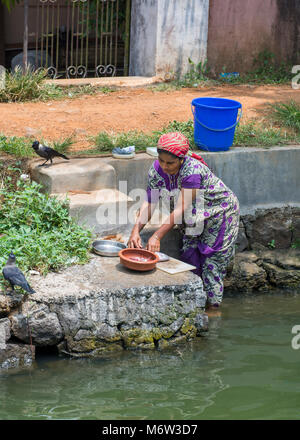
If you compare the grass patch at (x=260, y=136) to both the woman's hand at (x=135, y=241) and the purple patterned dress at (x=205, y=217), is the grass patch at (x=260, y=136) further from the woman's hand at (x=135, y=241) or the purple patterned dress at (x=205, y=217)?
the woman's hand at (x=135, y=241)

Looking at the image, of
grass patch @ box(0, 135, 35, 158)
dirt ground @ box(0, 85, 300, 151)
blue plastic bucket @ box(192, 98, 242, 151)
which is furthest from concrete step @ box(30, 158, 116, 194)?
blue plastic bucket @ box(192, 98, 242, 151)

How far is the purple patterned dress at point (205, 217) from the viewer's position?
20.7 ft

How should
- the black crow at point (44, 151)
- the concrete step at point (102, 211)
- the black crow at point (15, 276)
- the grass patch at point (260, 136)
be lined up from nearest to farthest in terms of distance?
the black crow at point (15, 276) < the concrete step at point (102, 211) < the black crow at point (44, 151) < the grass patch at point (260, 136)

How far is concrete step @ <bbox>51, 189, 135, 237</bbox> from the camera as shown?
683cm

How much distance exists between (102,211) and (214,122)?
1773 millimetres

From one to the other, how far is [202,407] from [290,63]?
8.59 meters

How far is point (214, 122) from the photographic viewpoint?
7.66m

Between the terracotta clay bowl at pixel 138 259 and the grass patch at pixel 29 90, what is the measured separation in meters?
4.29

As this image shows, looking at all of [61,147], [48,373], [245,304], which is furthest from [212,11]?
[48,373]

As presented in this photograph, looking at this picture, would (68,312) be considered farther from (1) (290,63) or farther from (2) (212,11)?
(1) (290,63)

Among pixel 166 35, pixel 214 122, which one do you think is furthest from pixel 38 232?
pixel 166 35

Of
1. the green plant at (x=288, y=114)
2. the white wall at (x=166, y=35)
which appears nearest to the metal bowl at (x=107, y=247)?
the green plant at (x=288, y=114)

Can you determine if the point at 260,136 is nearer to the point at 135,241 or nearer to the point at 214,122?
the point at 214,122

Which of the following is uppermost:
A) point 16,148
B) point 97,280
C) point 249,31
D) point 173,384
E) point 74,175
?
point 249,31
